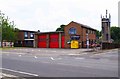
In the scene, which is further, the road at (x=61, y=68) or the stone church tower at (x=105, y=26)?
the stone church tower at (x=105, y=26)

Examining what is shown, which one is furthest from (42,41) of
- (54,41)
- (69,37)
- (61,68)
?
(61,68)

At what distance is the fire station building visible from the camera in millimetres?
67575

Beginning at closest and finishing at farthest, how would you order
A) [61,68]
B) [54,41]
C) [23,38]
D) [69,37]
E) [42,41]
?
[61,68] → [69,37] → [54,41] → [42,41] → [23,38]

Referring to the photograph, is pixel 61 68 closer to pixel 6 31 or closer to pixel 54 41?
pixel 54 41

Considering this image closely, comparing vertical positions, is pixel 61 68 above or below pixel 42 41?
below

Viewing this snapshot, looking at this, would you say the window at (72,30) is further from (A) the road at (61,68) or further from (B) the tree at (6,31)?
(A) the road at (61,68)

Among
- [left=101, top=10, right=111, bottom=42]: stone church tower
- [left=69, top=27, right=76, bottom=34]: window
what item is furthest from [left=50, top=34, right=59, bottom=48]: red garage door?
[left=101, top=10, right=111, bottom=42]: stone church tower

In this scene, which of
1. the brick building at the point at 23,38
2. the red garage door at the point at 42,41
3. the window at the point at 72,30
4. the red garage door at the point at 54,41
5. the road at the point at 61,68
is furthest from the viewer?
the brick building at the point at 23,38

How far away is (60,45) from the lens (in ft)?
231

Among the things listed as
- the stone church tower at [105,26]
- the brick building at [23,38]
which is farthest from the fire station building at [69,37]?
the brick building at [23,38]

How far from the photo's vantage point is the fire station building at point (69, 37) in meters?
67.6

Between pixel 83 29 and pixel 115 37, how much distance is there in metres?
68.9

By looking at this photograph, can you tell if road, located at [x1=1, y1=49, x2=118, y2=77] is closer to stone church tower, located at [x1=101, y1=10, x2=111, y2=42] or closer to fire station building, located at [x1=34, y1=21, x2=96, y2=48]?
fire station building, located at [x1=34, y1=21, x2=96, y2=48]

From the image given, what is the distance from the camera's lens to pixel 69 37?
227 feet
